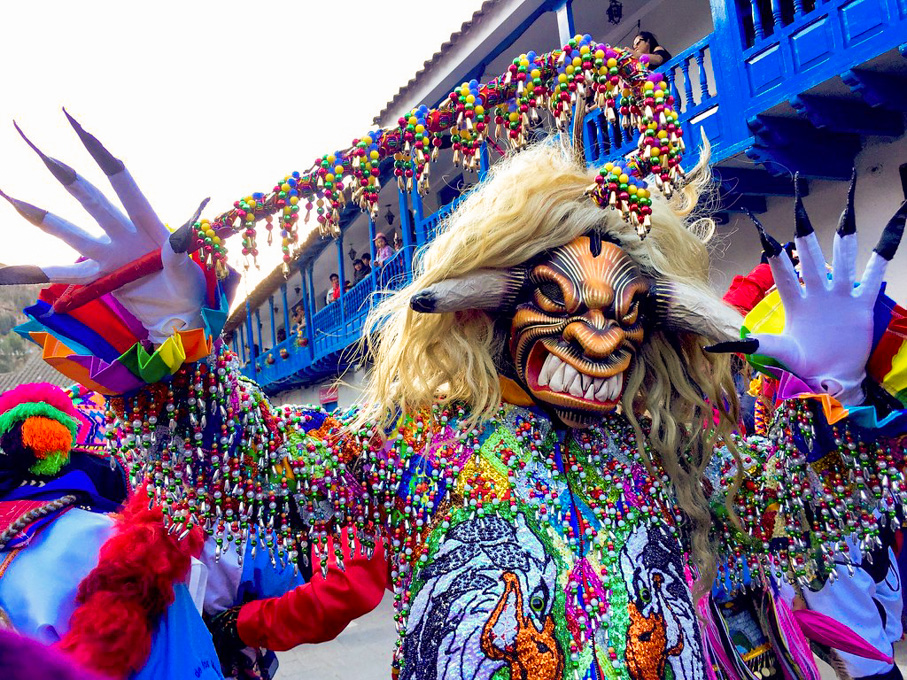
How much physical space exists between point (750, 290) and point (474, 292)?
868mm

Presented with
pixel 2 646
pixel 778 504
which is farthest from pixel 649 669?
pixel 2 646

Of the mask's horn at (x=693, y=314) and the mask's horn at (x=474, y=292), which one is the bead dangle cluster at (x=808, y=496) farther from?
the mask's horn at (x=474, y=292)

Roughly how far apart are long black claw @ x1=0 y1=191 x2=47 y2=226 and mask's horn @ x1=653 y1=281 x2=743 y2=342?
1.27m

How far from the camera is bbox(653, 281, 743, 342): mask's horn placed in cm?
171

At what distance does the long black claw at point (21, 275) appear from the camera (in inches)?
49.5

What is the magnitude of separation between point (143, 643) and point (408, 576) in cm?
77

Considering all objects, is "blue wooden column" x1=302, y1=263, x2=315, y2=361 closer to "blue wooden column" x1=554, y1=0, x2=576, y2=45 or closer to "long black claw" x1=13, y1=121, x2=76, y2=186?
"blue wooden column" x1=554, y1=0, x2=576, y2=45

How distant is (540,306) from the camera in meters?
1.66

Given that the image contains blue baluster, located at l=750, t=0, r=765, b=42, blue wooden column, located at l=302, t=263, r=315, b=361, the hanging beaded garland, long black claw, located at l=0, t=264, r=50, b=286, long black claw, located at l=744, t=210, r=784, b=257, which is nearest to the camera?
long black claw, located at l=0, t=264, r=50, b=286

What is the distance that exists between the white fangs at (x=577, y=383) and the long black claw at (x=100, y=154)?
0.93 m

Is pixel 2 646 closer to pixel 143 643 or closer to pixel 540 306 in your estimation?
pixel 540 306

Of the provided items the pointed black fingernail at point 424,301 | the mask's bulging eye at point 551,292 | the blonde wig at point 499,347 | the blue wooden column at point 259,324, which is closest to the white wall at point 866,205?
the blonde wig at point 499,347

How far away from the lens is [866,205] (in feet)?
16.4

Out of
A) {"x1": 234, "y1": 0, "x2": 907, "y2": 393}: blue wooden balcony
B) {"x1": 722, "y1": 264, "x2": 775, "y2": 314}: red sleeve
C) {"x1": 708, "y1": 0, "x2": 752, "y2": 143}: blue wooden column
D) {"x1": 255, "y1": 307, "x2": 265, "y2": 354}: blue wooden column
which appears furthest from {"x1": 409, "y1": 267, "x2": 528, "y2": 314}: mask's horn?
{"x1": 255, "y1": 307, "x2": 265, "y2": 354}: blue wooden column
